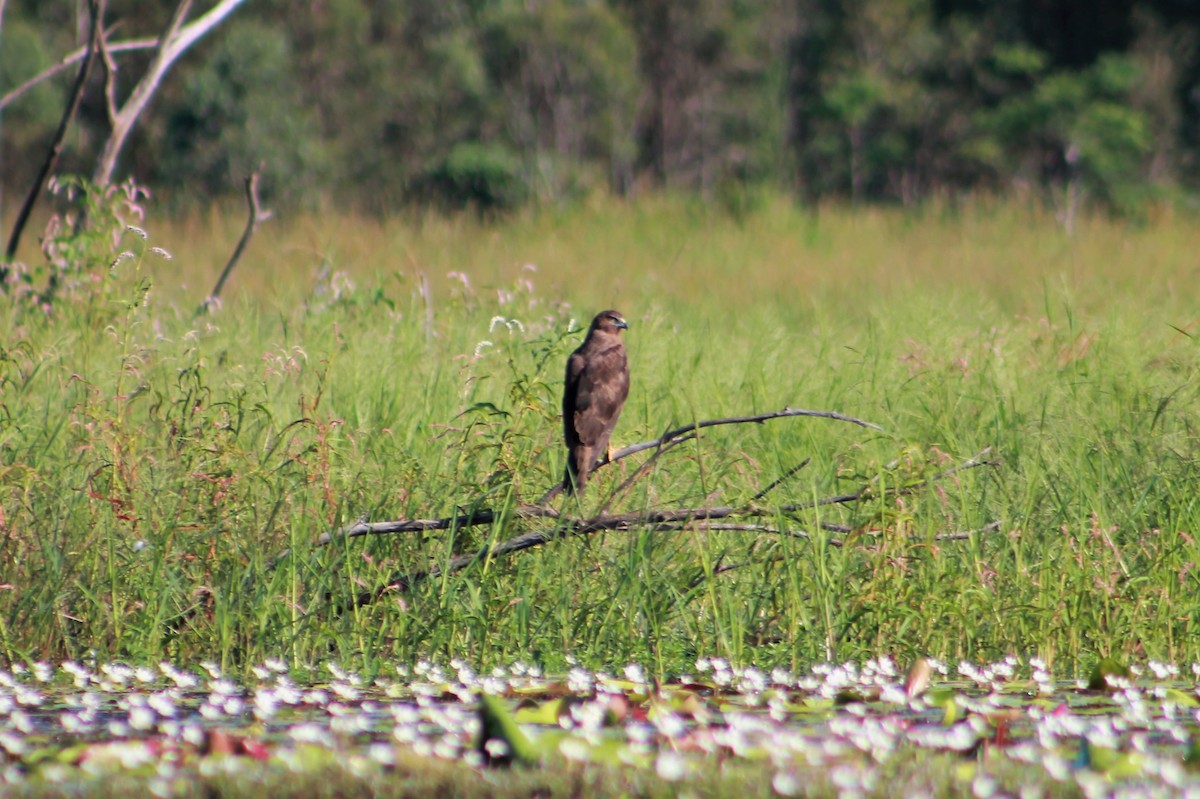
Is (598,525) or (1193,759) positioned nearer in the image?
(1193,759)

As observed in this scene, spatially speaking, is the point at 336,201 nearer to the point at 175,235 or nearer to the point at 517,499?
the point at 175,235

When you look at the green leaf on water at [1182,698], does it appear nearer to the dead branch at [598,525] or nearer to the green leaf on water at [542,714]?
the dead branch at [598,525]

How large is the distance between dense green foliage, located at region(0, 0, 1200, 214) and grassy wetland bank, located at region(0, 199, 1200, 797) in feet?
67.0

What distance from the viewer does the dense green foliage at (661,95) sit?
2875 centimetres

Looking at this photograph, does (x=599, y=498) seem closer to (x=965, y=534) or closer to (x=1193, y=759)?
(x=965, y=534)

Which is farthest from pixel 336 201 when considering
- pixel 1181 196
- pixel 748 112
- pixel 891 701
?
pixel 891 701

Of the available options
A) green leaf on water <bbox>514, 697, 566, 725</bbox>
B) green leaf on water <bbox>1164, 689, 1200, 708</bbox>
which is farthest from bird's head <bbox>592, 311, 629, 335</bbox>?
green leaf on water <bbox>1164, 689, 1200, 708</bbox>

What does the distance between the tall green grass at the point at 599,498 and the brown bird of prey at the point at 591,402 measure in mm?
134

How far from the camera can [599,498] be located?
5.73 meters

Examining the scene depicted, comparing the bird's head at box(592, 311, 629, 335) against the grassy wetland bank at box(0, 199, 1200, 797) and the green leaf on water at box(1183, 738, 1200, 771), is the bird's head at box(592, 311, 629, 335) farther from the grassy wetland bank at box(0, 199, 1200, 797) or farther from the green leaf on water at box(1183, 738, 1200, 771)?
the green leaf on water at box(1183, 738, 1200, 771)

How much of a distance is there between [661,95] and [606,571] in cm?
3370

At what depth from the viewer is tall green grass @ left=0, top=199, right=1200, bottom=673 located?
4945 millimetres

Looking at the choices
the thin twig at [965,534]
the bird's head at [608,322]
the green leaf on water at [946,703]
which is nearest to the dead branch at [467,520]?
the thin twig at [965,534]

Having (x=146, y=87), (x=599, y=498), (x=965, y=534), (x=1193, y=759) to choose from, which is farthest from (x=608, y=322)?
(x=146, y=87)
